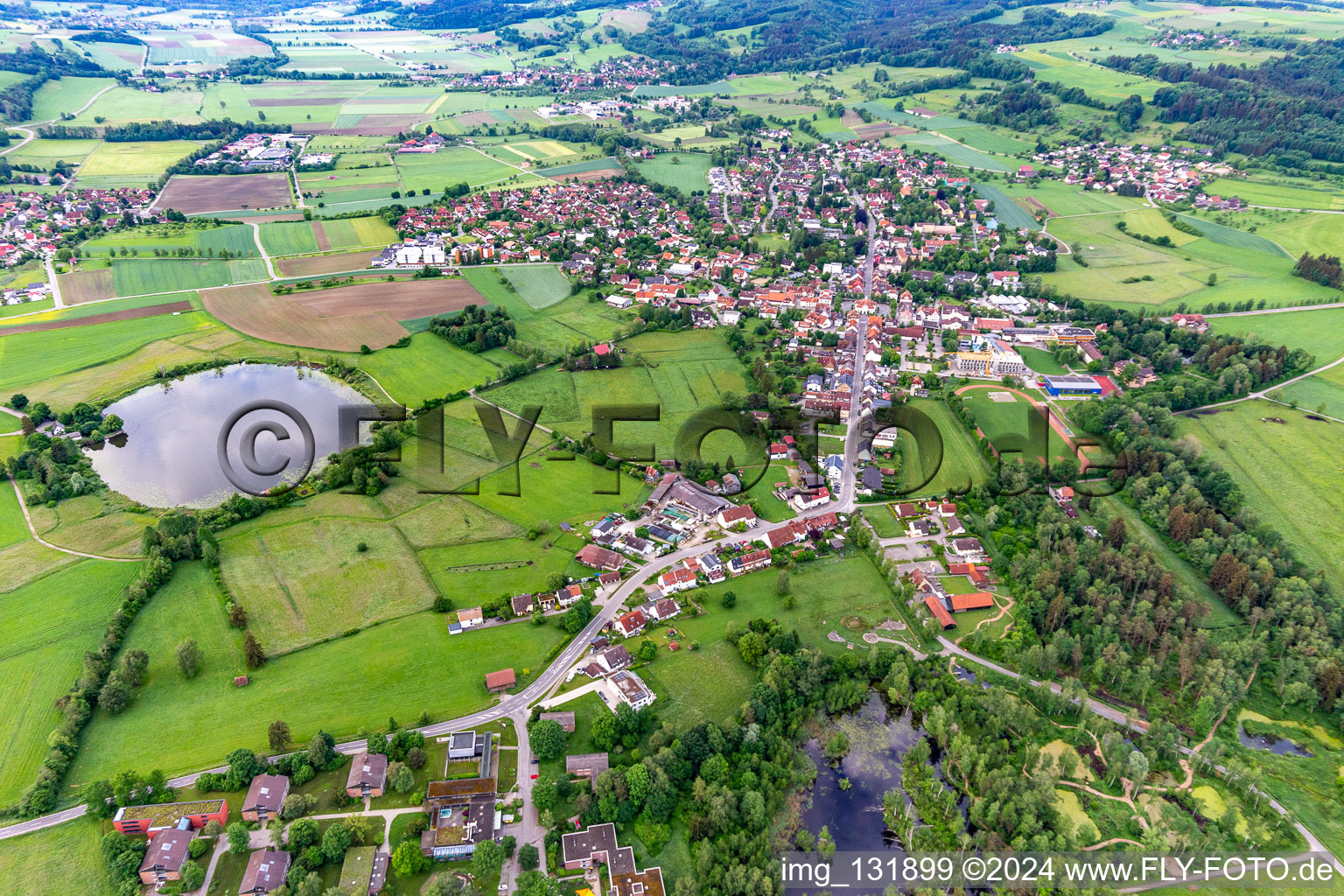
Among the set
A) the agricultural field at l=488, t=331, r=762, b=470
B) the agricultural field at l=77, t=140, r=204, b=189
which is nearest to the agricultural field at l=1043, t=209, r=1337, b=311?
the agricultural field at l=488, t=331, r=762, b=470

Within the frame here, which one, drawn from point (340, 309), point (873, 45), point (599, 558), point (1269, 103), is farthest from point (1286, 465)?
point (873, 45)

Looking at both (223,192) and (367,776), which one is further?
(223,192)

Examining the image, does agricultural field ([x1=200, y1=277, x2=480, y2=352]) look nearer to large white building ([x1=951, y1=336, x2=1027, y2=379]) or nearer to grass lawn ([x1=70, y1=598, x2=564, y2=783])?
grass lawn ([x1=70, y1=598, x2=564, y2=783])

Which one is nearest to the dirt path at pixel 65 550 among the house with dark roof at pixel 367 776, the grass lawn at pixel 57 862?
the grass lawn at pixel 57 862

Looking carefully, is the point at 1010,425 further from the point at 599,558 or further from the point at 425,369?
the point at 425,369

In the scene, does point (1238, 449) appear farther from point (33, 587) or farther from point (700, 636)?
point (33, 587)

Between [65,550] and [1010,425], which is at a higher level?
[65,550]
